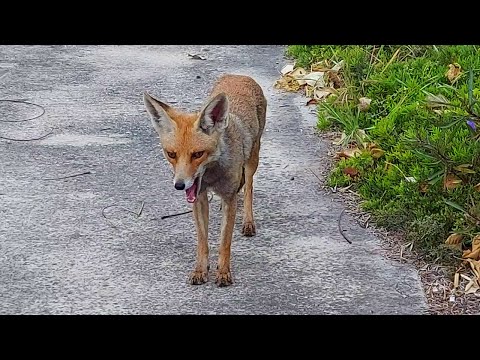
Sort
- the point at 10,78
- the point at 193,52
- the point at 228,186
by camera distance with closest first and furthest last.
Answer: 1. the point at 228,186
2. the point at 10,78
3. the point at 193,52

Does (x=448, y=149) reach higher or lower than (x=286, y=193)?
higher

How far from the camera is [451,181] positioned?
5770mm

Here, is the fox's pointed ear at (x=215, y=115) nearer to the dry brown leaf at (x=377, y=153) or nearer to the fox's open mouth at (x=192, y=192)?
the fox's open mouth at (x=192, y=192)

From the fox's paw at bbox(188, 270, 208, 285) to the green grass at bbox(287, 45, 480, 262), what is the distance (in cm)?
138

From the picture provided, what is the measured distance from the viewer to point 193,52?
9.60 meters

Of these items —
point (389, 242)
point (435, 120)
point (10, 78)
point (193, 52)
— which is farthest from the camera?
point (193, 52)

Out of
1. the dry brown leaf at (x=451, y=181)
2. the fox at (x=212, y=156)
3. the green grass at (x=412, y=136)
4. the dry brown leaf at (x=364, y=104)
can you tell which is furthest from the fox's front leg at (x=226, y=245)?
the dry brown leaf at (x=364, y=104)

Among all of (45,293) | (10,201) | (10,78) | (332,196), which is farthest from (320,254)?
(10,78)

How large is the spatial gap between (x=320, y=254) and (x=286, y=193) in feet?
3.21

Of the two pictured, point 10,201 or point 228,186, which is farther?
point 10,201

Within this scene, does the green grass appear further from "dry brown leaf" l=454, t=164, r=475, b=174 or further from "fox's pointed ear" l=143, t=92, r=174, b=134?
"fox's pointed ear" l=143, t=92, r=174, b=134

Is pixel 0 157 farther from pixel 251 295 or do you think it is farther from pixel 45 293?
pixel 251 295

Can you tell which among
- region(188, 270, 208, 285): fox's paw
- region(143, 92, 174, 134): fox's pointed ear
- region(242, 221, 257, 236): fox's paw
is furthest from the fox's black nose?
region(242, 221, 257, 236): fox's paw

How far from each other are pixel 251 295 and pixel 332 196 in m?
1.56
